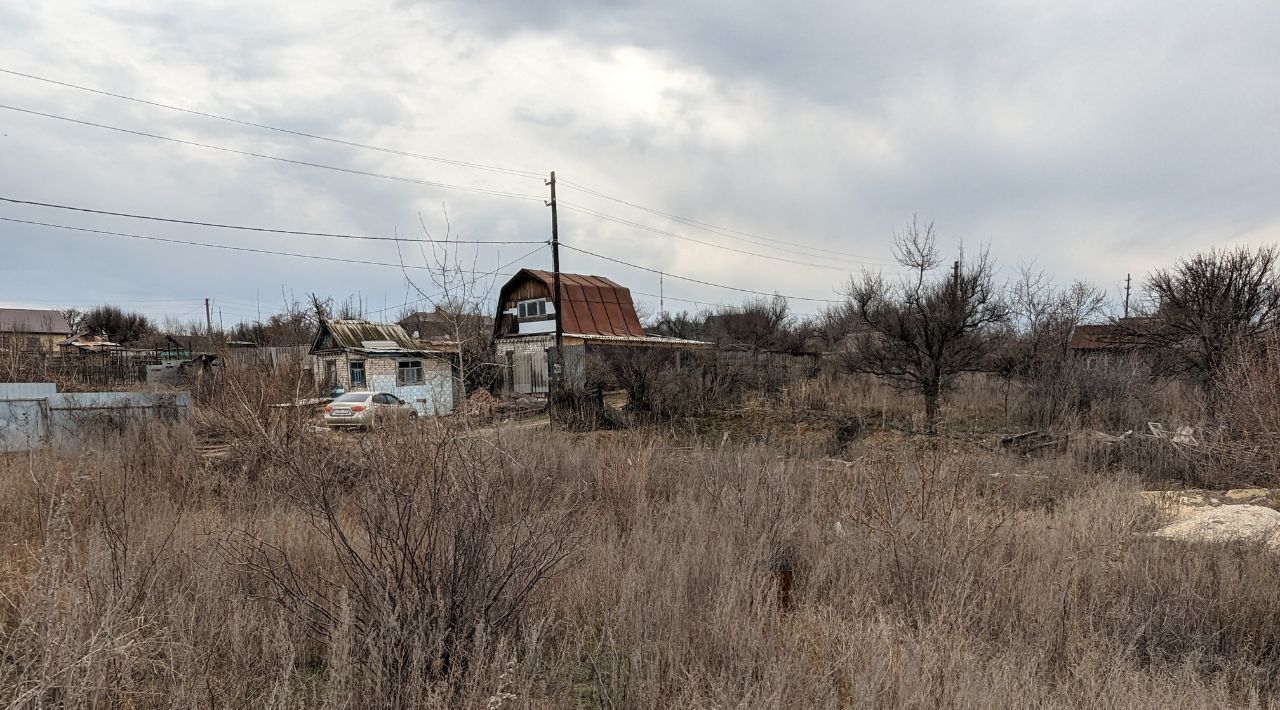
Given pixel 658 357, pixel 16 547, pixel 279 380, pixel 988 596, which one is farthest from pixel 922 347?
pixel 16 547

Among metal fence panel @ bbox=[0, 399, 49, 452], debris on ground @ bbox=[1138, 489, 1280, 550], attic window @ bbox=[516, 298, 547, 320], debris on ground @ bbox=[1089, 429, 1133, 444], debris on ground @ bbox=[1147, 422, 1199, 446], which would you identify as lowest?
debris on ground @ bbox=[1138, 489, 1280, 550]

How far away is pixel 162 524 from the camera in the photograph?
5230mm

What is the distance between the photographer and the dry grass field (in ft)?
9.76

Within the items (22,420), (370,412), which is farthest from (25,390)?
(370,412)

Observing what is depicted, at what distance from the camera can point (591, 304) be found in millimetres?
31141

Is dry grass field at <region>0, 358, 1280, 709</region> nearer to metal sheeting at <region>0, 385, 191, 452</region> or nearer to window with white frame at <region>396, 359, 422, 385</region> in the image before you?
metal sheeting at <region>0, 385, 191, 452</region>

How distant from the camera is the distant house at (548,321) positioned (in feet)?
88.3

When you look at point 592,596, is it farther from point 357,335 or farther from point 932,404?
point 357,335

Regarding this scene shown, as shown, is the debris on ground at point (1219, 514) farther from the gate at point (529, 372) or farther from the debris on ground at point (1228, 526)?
the gate at point (529, 372)

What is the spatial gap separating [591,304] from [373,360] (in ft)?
35.3

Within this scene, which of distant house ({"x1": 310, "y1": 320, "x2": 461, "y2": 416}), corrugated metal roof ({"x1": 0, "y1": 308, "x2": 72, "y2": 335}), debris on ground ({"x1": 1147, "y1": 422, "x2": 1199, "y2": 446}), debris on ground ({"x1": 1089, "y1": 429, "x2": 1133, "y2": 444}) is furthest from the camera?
corrugated metal roof ({"x1": 0, "y1": 308, "x2": 72, "y2": 335})

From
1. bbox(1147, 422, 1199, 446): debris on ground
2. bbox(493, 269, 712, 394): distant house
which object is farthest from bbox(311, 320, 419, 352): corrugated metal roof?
bbox(1147, 422, 1199, 446): debris on ground

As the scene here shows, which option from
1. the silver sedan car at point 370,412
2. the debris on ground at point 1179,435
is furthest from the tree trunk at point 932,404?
the silver sedan car at point 370,412

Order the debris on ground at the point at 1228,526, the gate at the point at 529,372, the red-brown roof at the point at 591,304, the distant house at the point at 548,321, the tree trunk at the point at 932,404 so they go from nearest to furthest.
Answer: the debris on ground at the point at 1228,526 → the tree trunk at the point at 932,404 → the gate at the point at 529,372 → the distant house at the point at 548,321 → the red-brown roof at the point at 591,304
